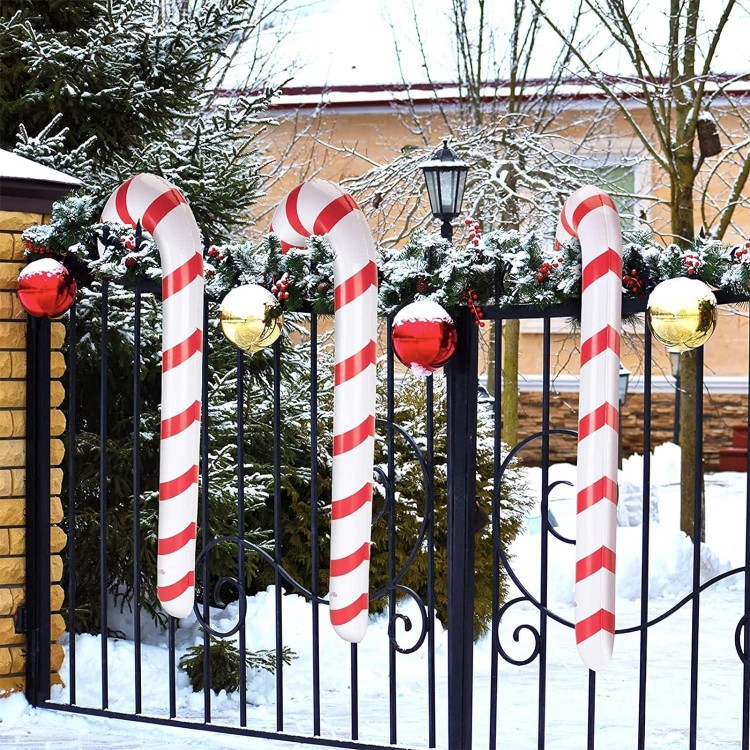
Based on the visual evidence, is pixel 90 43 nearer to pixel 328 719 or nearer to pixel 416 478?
pixel 416 478

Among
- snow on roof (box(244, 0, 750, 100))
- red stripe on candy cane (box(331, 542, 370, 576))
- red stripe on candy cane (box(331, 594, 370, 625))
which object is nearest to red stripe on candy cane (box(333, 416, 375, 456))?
red stripe on candy cane (box(331, 542, 370, 576))

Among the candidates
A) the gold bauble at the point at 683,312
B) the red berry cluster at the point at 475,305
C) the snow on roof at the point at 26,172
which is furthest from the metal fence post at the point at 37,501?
the gold bauble at the point at 683,312

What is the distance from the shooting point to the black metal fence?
3.94 m

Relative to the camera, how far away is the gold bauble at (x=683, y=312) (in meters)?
3.49

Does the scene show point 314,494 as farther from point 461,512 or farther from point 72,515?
point 72,515

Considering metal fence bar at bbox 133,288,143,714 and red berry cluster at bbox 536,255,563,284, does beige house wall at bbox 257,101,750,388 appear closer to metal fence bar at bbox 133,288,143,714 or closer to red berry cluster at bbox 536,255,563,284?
metal fence bar at bbox 133,288,143,714

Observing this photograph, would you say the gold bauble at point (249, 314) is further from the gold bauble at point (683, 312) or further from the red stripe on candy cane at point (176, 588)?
the gold bauble at point (683, 312)

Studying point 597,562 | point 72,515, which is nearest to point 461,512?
point 597,562

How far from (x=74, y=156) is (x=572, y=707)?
410cm

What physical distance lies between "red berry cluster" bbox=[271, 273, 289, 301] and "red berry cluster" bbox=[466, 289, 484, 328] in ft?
2.39

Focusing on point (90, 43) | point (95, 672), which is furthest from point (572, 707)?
point (90, 43)

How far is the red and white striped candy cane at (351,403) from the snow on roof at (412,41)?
676cm

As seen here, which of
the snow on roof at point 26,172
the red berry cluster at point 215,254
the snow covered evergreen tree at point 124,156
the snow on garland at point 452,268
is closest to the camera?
the snow on garland at point 452,268

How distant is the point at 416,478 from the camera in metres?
6.63
